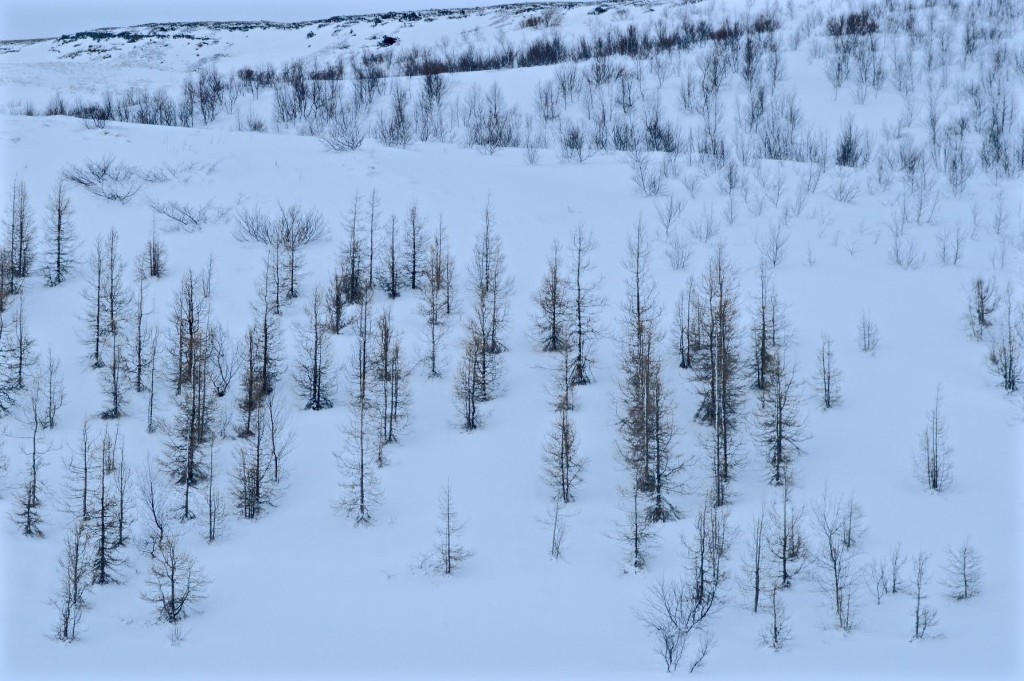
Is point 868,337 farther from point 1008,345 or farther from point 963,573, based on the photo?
point 963,573

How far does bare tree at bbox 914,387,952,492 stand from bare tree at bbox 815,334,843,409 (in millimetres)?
3024

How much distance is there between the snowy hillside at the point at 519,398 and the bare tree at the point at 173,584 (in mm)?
143

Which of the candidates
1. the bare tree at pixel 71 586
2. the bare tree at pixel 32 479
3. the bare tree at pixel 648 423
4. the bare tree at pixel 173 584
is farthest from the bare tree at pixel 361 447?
the bare tree at pixel 32 479

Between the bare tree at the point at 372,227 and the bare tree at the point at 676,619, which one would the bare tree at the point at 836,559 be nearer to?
the bare tree at the point at 676,619

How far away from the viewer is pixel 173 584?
2216cm

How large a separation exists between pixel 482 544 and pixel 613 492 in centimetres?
472

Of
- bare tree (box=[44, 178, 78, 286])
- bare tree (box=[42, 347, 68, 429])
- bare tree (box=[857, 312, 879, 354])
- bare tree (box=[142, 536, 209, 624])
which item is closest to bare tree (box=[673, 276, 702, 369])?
bare tree (box=[857, 312, 879, 354])

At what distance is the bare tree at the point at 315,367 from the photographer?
29.8 meters

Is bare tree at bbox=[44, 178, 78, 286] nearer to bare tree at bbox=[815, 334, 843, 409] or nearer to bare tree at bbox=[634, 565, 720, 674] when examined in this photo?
bare tree at bbox=[634, 565, 720, 674]

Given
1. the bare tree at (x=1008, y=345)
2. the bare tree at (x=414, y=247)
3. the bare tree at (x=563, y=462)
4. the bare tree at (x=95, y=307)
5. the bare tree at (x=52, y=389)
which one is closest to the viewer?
the bare tree at (x=563, y=462)

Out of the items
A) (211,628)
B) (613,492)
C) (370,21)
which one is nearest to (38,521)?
(211,628)

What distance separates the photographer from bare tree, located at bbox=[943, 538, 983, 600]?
2191 centimetres

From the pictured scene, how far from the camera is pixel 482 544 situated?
81.4ft

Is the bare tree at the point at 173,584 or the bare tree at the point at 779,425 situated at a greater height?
the bare tree at the point at 779,425
